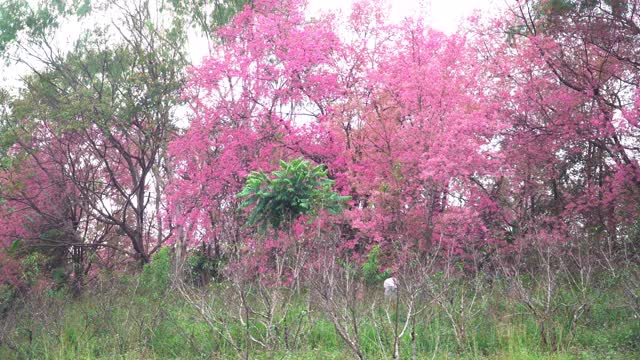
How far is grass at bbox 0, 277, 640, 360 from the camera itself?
6652mm

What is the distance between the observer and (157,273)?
12727 millimetres

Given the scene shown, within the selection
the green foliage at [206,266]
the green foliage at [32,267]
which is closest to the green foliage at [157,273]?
the green foliage at [206,266]

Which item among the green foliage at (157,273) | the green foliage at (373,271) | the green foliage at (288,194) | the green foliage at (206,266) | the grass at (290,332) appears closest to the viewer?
the grass at (290,332)

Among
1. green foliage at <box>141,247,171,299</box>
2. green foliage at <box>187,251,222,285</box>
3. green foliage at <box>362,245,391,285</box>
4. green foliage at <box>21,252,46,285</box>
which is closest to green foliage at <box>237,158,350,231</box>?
green foliage at <box>362,245,391,285</box>

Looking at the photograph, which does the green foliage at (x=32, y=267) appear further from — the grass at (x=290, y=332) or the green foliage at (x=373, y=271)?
the green foliage at (x=373, y=271)

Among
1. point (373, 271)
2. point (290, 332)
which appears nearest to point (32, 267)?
point (373, 271)

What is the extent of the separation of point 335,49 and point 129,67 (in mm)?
5205

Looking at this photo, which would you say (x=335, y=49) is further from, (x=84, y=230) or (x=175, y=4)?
(x=84, y=230)

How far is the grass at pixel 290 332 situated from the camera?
665 centimetres

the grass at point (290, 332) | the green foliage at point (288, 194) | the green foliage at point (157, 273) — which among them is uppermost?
the green foliage at point (288, 194)

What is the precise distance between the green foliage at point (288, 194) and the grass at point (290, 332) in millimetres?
1774

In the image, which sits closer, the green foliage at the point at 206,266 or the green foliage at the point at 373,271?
the green foliage at the point at 373,271

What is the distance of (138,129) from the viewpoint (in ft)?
49.0

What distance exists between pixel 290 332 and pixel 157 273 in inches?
239
